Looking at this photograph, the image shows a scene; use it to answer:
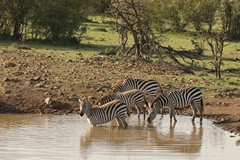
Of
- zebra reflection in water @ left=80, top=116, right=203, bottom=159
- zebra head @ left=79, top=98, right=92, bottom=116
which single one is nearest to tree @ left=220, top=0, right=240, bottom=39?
zebra reflection in water @ left=80, top=116, right=203, bottom=159

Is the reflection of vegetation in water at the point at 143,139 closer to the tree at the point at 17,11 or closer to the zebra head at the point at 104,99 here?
the zebra head at the point at 104,99

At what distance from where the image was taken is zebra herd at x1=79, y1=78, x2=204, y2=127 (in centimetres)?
1541

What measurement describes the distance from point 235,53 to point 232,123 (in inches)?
539

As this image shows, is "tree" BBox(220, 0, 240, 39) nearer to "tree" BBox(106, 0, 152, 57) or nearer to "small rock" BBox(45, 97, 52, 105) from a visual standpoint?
"tree" BBox(106, 0, 152, 57)

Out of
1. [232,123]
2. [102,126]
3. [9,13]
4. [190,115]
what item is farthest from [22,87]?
[9,13]

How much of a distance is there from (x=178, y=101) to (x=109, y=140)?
289cm

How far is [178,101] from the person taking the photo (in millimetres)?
16391

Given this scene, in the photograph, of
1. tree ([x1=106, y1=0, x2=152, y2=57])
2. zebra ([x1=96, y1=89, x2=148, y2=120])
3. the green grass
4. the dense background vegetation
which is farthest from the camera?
the dense background vegetation

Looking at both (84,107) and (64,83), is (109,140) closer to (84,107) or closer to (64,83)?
(84,107)

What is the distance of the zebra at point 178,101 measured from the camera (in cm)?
1625

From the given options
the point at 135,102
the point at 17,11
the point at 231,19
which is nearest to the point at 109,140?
the point at 135,102

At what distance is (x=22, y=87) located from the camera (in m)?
18.0

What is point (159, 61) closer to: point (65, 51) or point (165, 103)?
point (65, 51)

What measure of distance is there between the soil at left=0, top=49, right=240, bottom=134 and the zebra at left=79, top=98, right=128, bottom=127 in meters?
1.75
